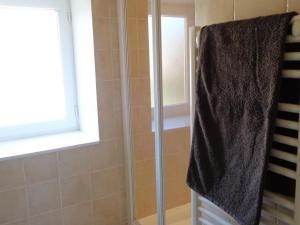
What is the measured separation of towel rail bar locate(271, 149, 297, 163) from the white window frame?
128 cm

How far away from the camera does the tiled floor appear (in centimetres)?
208

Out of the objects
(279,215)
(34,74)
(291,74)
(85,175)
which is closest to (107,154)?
(85,175)

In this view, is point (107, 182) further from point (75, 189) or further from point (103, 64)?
point (103, 64)

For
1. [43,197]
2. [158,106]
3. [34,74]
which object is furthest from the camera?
[34,74]

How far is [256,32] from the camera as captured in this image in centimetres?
89

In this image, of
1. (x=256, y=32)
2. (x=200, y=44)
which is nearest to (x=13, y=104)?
(x=200, y=44)

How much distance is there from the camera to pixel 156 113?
172 centimetres

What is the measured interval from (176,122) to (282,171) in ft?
4.01

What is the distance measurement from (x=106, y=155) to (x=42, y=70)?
752 millimetres

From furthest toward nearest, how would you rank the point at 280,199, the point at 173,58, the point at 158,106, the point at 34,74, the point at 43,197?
1. the point at 34,74
2. the point at 173,58
3. the point at 43,197
4. the point at 158,106
5. the point at 280,199

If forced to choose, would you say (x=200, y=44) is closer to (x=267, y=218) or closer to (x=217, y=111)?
(x=217, y=111)

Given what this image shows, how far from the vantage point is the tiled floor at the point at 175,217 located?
81.7 inches

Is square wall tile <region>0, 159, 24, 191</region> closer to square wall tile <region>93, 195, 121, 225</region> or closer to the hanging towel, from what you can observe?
square wall tile <region>93, 195, 121, 225</region>

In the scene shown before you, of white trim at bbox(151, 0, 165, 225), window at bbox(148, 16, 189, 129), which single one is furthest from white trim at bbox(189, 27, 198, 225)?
window at bbox(148, 16, 189, 129)
